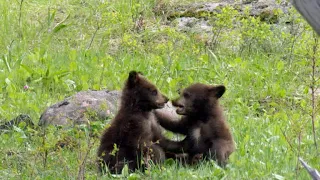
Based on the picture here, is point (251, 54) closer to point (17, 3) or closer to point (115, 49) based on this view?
point (115, 49)

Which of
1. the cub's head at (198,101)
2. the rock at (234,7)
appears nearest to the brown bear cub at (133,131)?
the cub's head at (198,101)

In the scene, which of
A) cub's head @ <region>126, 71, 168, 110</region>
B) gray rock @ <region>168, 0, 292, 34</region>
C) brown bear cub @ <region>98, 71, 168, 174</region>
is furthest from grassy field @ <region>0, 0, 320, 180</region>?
cub's head @ <region>126, 71, 168, 110</region>

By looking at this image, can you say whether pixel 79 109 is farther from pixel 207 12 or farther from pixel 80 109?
pixel 207 12

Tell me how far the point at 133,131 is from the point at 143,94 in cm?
36

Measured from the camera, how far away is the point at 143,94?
275 inches

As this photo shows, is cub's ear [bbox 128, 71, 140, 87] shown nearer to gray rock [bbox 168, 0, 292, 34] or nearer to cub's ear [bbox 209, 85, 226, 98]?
cub's ear [bbox 209, 85, 226, 98]

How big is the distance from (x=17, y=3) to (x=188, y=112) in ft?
21.2

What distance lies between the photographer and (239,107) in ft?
30.5

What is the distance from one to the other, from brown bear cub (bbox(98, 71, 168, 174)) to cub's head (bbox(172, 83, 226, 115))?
276mm

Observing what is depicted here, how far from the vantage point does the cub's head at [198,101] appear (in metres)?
7.25

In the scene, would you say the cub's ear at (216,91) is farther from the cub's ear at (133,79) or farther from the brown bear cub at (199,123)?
the cub's ear at (133,79)

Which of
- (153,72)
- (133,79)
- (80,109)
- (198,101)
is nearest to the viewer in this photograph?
(133,79)

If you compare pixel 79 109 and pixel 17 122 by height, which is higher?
pixel 79 109

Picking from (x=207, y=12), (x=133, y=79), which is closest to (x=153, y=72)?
(x=207, y=12)
